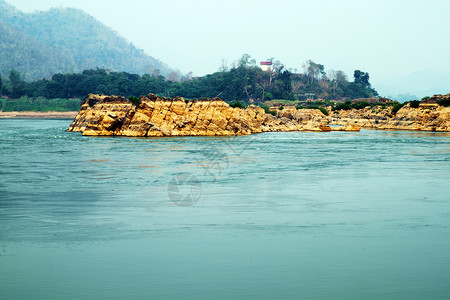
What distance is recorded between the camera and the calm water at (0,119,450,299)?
9656 millimetres

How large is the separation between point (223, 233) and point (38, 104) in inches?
6390

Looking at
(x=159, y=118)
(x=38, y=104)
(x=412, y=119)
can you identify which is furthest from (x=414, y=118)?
(x=38, y=104)

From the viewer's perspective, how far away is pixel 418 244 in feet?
40.6

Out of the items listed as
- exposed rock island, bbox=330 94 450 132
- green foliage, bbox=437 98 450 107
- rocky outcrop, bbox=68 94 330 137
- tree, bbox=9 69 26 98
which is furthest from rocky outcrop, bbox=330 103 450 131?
tree, bbox=9 69 26 98

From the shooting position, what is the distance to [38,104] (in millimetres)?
163750

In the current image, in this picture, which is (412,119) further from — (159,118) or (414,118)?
(159,118)

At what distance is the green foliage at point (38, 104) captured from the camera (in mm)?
159500

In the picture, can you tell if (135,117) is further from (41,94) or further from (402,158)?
(41,94)

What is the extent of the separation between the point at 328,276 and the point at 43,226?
7.84 metres

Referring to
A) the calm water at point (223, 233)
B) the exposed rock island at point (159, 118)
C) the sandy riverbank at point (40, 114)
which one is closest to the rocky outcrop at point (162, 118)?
the exposed rock island at point (159, 118)

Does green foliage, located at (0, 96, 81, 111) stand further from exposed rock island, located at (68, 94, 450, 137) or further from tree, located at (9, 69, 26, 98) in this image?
exposed rock island, located at (68, 94, 450, 137)

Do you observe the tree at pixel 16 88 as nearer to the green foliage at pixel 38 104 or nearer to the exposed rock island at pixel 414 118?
the green foliage at pixel 38 104

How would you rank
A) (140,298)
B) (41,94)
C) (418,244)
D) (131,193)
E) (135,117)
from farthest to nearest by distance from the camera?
(41,94) < (135,117) < (131,193) < (418,244) < (140,298)

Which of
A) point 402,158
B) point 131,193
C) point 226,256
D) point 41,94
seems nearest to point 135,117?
point 402,158
